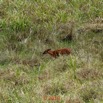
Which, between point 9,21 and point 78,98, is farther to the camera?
point 9,21

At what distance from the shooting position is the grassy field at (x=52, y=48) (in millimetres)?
5035

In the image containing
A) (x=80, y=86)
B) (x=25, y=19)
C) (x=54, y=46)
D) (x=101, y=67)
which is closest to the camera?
(x=80, y=86)

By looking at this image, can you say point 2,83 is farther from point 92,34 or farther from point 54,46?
point 92,34

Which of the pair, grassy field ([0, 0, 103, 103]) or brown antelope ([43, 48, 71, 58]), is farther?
brown antelope ([43, 48, 71, 58])

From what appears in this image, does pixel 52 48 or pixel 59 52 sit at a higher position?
pixel 59 52

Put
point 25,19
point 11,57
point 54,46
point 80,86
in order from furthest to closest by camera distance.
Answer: point 25,19, point 54,46, point 11,57, point 80,86

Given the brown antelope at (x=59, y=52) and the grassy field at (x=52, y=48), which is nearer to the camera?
the grassy field at (x=52, y=48)

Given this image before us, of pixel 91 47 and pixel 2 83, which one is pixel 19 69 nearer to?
pixel 2 83

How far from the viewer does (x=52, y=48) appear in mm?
6844

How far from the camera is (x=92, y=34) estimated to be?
7.25 meters

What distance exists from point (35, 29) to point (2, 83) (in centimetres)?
204

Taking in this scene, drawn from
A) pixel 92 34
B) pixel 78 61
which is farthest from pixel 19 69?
pixel 92 34

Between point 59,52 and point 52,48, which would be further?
point 52,48

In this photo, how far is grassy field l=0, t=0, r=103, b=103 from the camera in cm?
504
